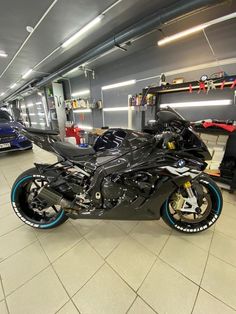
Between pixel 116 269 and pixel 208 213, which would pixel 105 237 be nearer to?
pixel 116 269

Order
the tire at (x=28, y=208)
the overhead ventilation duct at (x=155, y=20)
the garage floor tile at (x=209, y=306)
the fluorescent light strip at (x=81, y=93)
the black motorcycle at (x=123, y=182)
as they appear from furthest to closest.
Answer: the fluorescent light strip at (x=81, y=93) → the overhead ventilation duct at (x=155, y=20) → the tire at (x=28, y=208) → the black motorcycle at (x=123, y=182) → the garage floor tile at (x=209, y=306)

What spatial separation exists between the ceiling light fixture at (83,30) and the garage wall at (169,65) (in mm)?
974

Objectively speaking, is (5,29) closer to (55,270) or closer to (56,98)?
(56,98)

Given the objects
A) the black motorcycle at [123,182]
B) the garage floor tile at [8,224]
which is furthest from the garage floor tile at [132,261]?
the garage floor tile at [8,224]

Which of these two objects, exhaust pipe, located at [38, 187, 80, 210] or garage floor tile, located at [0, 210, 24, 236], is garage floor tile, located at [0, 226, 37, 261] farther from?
exhaust pipe, located at [38, 187, 80, 210]

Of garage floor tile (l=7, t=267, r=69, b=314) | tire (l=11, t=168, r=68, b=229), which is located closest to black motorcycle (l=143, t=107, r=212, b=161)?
tire (l=11, t=168, r=68, b=229)

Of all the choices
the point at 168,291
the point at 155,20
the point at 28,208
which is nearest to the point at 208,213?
the point at 168,291

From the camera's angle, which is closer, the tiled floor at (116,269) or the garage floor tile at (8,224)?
the tiled floor at (116,269)

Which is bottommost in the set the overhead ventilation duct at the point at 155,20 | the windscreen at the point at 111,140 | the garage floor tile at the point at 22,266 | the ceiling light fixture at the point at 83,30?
the garage floor tile at the point at 22,266

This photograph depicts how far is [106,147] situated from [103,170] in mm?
285

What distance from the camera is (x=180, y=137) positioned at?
1.19 m

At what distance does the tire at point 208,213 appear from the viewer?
1391 millimetres

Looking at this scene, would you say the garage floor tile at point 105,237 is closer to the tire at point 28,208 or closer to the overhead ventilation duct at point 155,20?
the tire at point 28,208

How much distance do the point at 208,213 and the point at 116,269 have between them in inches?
42.0
